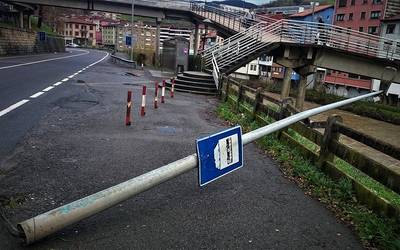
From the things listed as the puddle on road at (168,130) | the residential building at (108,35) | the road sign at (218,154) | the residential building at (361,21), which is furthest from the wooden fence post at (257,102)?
the residential building at (108,35)

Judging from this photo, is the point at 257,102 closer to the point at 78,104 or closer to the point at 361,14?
the point at 78,104

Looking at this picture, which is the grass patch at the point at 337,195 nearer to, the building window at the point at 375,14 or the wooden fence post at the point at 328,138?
the wooden fence post at the point at 328,138

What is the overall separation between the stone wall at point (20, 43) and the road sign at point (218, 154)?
39.8 metres

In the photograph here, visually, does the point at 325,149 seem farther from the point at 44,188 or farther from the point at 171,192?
the point at 44,188

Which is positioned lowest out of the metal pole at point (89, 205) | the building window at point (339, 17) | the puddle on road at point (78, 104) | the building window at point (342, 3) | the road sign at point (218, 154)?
the puddle on road at point (78, 104)

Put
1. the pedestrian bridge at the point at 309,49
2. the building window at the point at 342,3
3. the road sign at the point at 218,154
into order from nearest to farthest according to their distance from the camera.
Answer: the road sign at the point at 218,154 → the pedestrian bridge at the point at 309,49 → the building window at the point at 342,3

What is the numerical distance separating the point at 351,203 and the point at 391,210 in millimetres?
829

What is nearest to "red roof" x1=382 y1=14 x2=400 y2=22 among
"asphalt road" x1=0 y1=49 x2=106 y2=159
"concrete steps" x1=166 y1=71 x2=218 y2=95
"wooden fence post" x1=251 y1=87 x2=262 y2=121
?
"concrete steps" x1=166 y1=71 x2=218 y2=95

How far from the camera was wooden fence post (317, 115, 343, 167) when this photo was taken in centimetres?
691

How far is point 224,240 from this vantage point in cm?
453

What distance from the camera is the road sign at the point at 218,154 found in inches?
200

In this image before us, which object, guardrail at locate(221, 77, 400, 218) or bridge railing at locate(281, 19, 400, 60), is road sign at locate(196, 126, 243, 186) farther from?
bridge railing at locate(281, 19, 400, 60)

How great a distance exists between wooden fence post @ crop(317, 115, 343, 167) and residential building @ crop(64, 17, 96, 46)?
17701 centimetres

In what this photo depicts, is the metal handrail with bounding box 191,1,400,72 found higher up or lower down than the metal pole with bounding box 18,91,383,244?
higher up
